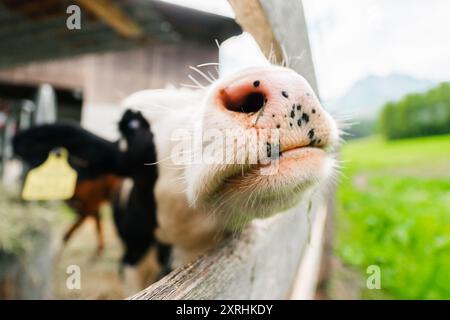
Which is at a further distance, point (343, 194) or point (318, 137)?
point (343, 194)

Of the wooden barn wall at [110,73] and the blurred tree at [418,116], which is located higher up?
the wooden barn wall at [110,73]

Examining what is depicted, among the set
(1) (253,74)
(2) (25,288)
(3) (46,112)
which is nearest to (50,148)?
(2) (25,288)

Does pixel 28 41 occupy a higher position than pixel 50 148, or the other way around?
pixel 28 41

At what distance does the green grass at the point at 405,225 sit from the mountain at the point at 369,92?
0.20 metres

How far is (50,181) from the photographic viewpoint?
2.24m

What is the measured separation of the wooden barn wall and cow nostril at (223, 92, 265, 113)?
5598 millimetres

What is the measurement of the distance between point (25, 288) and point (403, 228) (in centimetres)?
311

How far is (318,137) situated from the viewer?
887 mm

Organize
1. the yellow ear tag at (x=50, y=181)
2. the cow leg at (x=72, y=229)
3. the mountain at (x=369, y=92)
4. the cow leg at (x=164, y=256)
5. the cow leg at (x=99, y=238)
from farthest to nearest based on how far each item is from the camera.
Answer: the cow leg at (x=99, y=238), the cow leg at (x=72, y=229), the yellow ear tag at (x=50, y=181), the cow leg at (x=164, y=256), the mountain at (x=369, y=92)

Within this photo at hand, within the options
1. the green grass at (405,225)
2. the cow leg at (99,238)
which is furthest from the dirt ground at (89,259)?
the green grass at (405,225)

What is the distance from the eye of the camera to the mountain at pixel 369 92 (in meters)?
1.22

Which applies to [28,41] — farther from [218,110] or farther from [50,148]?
[218,110]

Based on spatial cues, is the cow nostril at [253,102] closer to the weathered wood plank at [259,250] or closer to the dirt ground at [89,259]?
the weathered wood plank at [259,250]
